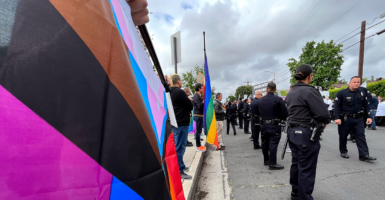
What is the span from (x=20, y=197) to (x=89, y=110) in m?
0.23

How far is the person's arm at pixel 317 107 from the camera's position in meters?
2.46

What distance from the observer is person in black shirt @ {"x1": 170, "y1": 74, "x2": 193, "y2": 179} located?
3.44 meters

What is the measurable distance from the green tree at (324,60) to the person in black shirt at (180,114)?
35.8m

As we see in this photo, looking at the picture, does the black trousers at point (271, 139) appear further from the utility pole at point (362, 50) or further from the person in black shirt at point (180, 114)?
the utility pole at point (362, 50)

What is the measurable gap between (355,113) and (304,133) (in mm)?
3005

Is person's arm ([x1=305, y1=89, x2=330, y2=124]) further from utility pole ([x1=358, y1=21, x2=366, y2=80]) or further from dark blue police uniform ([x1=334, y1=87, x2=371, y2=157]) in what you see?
utility pole ([x1=358, y1=21, x2=366, y2=80])

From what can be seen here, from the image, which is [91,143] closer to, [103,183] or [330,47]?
[103,183]

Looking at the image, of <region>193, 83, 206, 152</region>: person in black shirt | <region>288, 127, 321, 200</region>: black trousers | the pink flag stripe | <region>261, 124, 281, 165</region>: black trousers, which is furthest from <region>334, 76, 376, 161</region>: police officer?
the pink flag stripe

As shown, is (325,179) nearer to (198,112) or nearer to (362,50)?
(198,112)

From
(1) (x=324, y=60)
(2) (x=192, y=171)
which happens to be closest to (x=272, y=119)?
(2) (x=192, y=171)

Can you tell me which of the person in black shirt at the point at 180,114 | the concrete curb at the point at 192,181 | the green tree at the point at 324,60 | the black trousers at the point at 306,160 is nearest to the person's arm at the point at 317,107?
the black trousers at the point at 306,160

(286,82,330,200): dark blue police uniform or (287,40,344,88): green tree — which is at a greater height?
(287,40,344,88): green tree

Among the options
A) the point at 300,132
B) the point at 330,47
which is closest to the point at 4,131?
the point at 300,132

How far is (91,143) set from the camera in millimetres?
498
